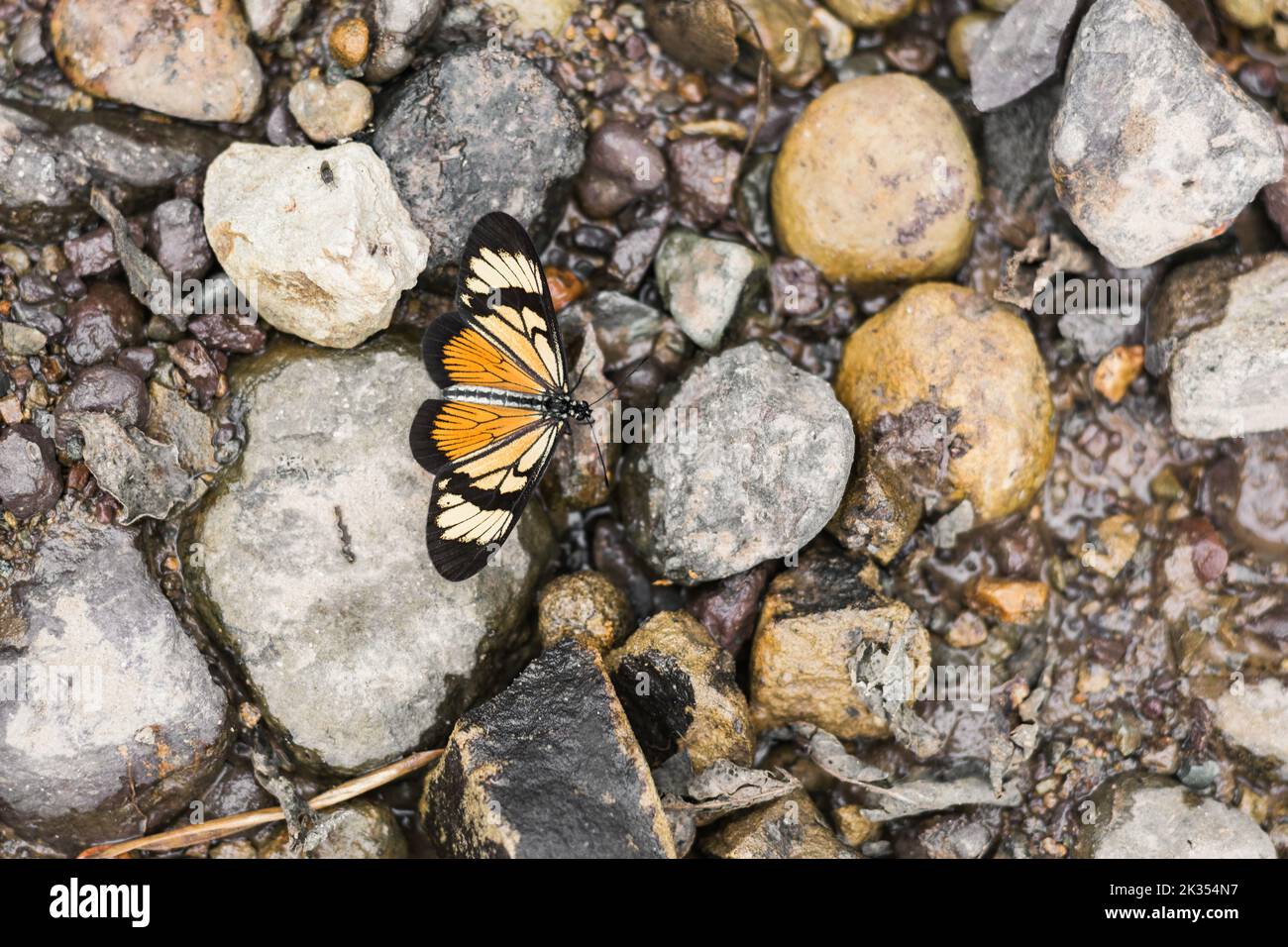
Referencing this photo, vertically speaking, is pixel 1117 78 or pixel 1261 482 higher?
pixel 1117 78

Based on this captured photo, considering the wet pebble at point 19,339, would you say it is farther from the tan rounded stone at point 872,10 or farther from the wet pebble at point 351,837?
the tan rounded stone at point 872,10

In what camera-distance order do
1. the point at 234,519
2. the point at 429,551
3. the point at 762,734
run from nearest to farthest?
1. the point at 429,551
2. the point at 234,519
3. the point at 762,734

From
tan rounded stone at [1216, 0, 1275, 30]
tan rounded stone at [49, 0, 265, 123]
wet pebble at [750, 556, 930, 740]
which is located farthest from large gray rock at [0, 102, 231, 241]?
tan rounded stone at [1216, 0, 1275, 30]

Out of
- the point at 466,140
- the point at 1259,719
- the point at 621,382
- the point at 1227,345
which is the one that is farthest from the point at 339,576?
the point at 1259,719

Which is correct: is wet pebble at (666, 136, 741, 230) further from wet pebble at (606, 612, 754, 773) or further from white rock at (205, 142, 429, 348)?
wet pebble at (606, 612, 754, 773)

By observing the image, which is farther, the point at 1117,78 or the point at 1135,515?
the point at 1135,515

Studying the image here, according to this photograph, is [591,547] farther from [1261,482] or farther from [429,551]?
[1261,482]
